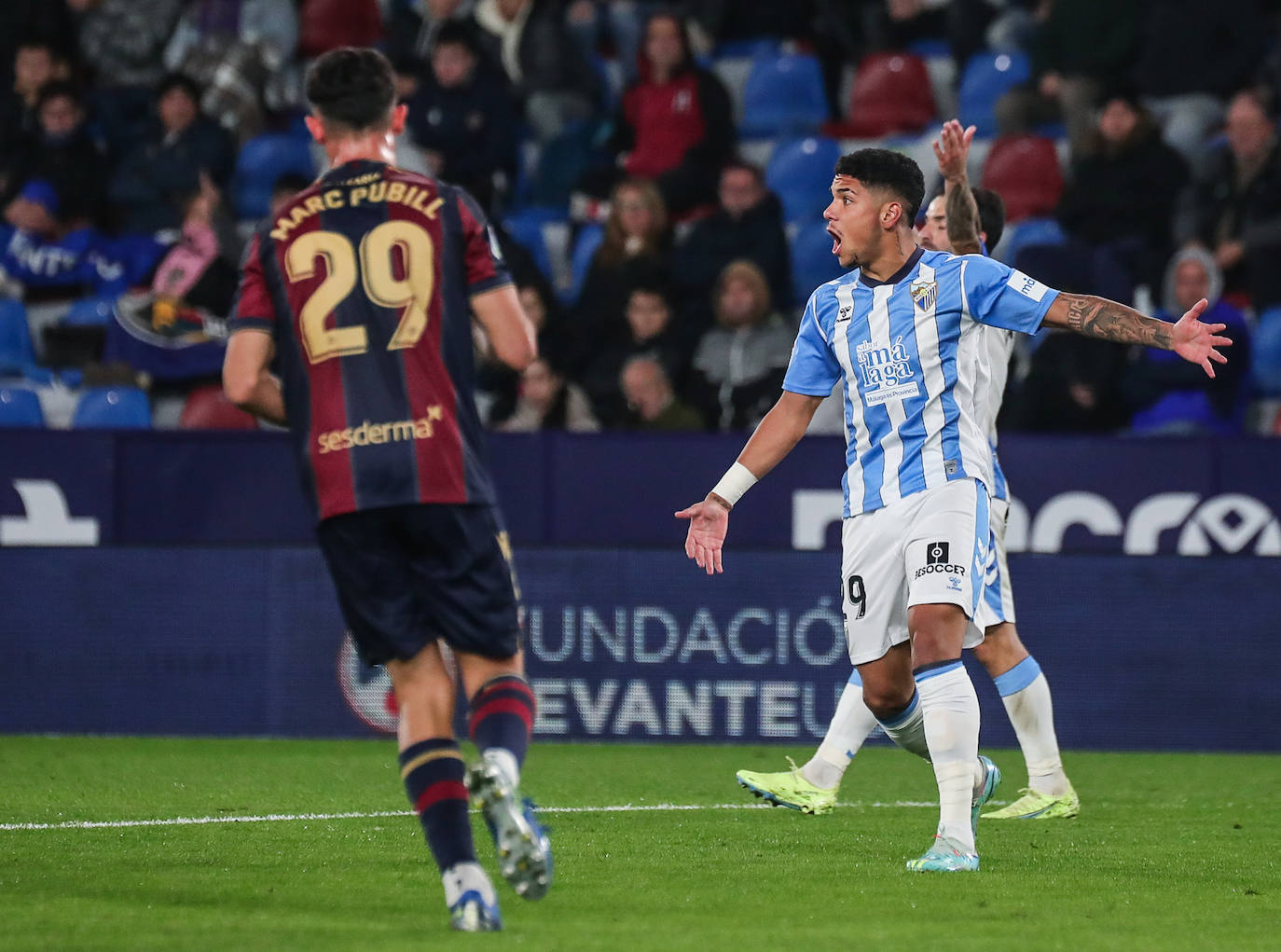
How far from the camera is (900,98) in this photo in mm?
14359

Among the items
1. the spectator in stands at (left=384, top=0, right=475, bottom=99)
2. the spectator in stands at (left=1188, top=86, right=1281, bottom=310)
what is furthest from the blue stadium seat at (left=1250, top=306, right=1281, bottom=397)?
the spectator in stands at (left=384, top=0, right=475, bottom=99)

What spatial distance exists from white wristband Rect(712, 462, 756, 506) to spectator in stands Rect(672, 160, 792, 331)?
7.21m

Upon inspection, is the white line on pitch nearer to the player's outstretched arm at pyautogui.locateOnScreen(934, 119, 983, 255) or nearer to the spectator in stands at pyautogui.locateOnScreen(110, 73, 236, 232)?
the player's outstretched arm at pyautogui.locateOnScreen(934, 119, 983, 255)

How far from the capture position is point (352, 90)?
4.45 m

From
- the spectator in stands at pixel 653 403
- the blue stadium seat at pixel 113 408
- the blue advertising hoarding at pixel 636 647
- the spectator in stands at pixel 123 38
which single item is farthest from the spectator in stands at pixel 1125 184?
the spectator in stands at pixel 123 38

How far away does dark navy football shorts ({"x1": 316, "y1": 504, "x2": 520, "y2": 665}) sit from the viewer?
4.37 m

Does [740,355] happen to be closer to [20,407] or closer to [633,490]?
[633,490]

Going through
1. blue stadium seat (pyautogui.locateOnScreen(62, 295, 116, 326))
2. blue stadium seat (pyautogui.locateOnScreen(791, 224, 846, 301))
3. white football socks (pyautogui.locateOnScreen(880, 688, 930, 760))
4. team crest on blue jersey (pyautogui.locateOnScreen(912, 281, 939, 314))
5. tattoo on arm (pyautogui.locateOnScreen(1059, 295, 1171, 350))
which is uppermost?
blue stadium seat (pyautogui.locateOnScreen(791, 224, 846, 301))

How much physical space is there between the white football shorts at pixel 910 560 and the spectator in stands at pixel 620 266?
7123 mm

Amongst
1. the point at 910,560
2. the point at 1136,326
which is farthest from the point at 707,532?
the point at 1136,326

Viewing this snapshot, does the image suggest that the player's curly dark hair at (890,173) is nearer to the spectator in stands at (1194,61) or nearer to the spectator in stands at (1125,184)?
the spectator in stands at (1125,184)

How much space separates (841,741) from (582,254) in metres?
7.57

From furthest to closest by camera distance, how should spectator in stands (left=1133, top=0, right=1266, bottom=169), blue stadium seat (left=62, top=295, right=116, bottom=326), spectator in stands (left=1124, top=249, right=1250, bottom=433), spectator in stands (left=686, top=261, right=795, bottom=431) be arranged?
spectator in stands (left=1133, top=0, right=1266, bottom=169) < blue stadium seat (left=62, top=295, right=116, bottom=326) < spectator in stands (left=686, top=261, right=795, bottom=431) < spectator in stands (left=1124, top=249, right=1250, bottom=433)

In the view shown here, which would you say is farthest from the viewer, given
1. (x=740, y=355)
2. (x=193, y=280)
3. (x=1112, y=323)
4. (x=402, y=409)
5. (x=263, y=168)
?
(x=263, y=168)
